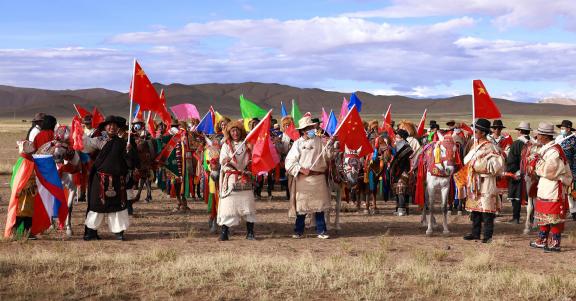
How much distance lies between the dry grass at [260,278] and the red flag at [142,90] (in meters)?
3.00

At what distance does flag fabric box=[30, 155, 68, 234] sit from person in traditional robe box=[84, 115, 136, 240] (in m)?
0.54

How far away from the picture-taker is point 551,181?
10719mm

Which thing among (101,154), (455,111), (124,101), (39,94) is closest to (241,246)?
(101,154)

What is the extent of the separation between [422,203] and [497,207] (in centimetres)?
159

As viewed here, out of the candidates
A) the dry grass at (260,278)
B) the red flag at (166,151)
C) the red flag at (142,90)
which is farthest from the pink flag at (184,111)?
the dry grass at (260,278)

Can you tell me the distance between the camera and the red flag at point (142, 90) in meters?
12.0

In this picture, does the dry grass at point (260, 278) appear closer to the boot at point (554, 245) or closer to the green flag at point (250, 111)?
the boot at point (554, 245)

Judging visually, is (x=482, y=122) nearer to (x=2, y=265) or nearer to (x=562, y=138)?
(x=562, y=138)

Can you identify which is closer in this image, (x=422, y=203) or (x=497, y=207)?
(x=497, y=207)

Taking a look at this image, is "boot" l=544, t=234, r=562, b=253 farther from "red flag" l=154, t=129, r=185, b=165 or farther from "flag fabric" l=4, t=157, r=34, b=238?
"flag fabric" l=4, t=157, r=34, b=238

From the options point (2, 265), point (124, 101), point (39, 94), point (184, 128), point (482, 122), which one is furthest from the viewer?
point (39, 94)

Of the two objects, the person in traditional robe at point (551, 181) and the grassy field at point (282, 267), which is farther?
the person in traditional robe at point (551, 181)

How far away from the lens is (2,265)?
923 cm

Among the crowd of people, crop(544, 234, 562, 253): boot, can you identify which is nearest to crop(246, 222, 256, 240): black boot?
the crowd of people
